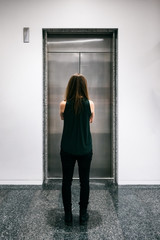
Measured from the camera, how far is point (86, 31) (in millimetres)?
3742

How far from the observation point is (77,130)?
2.31 meters

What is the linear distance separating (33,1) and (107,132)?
2.48 m

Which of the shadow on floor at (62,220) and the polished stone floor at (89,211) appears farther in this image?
the shadow on floor at (62,220)

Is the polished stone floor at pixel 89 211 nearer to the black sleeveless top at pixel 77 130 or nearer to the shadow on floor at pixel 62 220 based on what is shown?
the shadow on floor at pixel 62 220

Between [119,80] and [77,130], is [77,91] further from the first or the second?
[119,80]

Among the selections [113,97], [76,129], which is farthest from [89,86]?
[76,129]

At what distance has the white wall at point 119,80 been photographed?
3.66 metres

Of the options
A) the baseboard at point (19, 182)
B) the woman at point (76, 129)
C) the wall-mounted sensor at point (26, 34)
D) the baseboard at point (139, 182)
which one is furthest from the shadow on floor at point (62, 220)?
the wall-mounted sensor at point (26, 34)

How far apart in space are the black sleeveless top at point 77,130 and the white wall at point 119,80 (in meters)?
1.49

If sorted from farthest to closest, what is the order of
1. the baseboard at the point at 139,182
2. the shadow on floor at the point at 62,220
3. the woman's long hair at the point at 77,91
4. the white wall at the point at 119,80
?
the baseboard at the point at 139,182
the white wall at the point at 119,80
the shadow on floor at the point at 62,220
the woman's long hair at the point at 77,91

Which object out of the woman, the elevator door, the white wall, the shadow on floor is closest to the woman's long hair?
the woman

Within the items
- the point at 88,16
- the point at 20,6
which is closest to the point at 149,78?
the point at 88,16

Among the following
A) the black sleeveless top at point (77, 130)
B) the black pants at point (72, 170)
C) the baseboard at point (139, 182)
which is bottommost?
the baseboard at point (139, 182)

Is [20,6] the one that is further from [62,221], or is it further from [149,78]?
[62,221]
